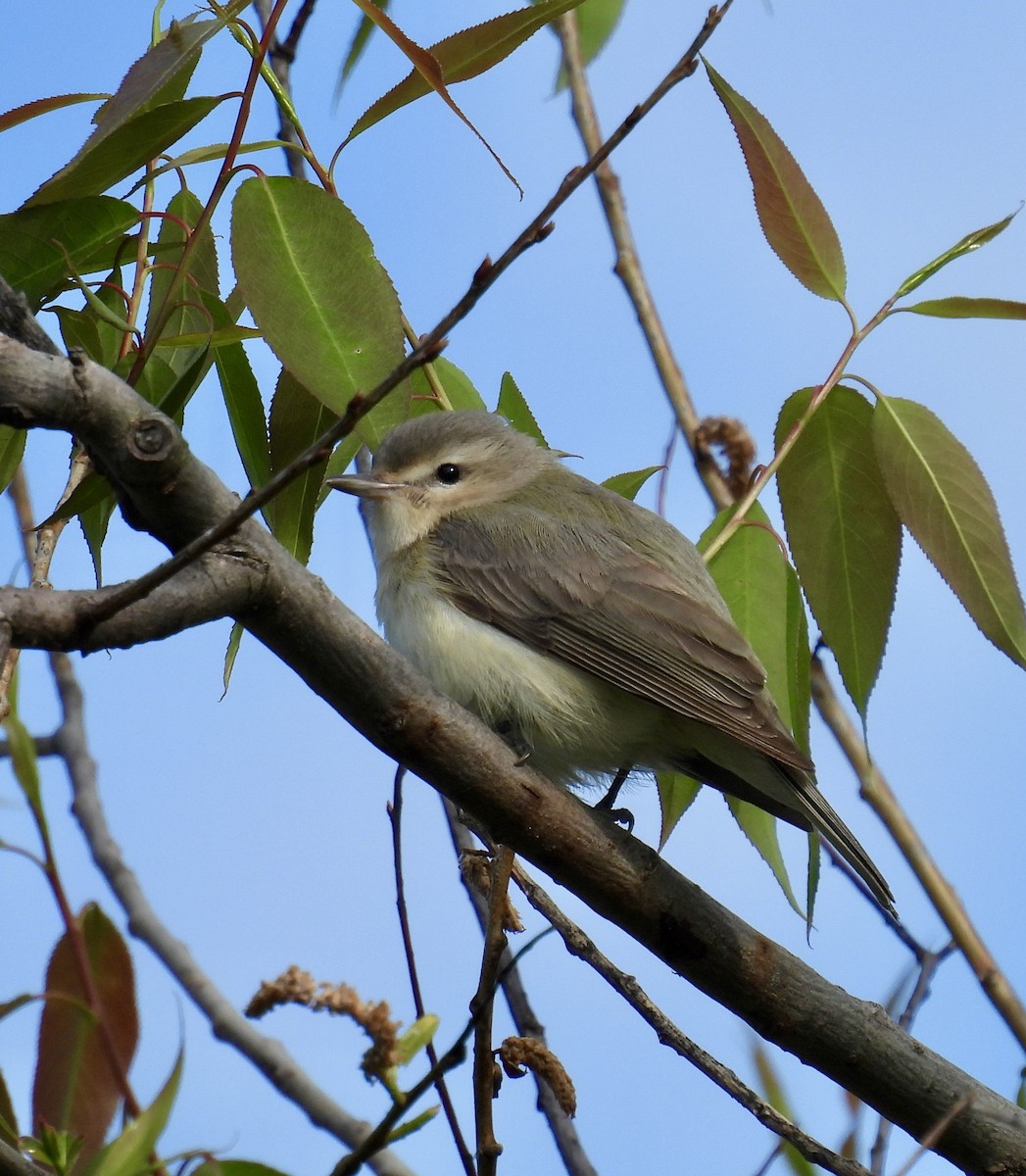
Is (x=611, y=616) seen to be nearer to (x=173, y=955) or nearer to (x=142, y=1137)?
(x=173, y=955)

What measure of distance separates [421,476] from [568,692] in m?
1.04

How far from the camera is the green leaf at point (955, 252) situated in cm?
324

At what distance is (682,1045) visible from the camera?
2.60 metres

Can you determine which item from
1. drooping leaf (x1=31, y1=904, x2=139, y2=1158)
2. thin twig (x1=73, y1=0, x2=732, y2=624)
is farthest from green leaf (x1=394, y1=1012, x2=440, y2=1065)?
thin twig (x1=73, y1=0, x2=732, y2=624)

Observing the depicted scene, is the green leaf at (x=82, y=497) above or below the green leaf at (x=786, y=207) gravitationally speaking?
below

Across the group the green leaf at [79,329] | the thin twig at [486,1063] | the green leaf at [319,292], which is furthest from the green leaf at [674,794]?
the green leaf at [79,329]

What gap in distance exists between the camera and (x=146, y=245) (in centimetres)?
294

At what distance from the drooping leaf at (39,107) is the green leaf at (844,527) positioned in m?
1.79

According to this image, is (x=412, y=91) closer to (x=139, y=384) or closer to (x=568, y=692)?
(x=139, y=384)

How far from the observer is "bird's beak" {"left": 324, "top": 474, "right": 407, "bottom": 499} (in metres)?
3.46

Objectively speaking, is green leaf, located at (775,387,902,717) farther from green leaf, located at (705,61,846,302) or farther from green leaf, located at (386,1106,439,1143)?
green leaf, located at (386,1106,439,1143)

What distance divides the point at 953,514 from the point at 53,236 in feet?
6.92

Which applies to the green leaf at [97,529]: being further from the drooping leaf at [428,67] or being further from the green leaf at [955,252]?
the green leaf at [955,252]

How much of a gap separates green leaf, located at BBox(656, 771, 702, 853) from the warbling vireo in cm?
5
